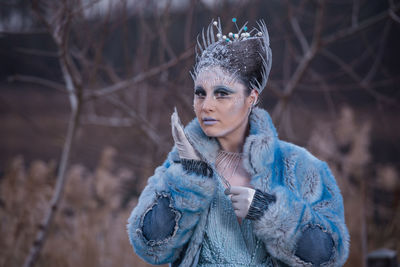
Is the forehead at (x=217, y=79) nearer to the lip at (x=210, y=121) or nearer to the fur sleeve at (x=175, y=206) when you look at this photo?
the lip at (x=210, y=121)

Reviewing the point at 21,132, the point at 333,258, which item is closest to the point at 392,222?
the point at 333,258

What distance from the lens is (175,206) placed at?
1.38 m

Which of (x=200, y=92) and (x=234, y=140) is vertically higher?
(x=200, y=92)

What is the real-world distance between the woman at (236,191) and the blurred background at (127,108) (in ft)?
3.08

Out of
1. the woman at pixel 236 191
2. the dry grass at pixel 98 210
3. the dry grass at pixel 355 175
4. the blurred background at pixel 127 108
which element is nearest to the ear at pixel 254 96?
the woman at pixel 236 191

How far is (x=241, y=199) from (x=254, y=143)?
22cm

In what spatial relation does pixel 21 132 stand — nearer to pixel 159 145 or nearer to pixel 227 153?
pixel 159 145

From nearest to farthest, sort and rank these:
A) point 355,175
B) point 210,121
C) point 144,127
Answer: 1. point 210,121
2. point 144,127
3. point 355,175

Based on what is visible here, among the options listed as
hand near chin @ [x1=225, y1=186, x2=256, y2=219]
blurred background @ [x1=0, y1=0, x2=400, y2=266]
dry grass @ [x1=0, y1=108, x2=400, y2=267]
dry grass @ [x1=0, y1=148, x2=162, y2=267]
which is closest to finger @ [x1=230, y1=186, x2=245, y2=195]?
hand near chin @ [x1=225, y1=186, x2=256, y2=219]

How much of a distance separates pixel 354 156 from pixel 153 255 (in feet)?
8.95

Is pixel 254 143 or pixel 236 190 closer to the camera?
pixel 236 190

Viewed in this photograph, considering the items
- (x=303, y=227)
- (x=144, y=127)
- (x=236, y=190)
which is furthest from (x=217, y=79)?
(x=144, y=127)

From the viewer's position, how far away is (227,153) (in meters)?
1.51

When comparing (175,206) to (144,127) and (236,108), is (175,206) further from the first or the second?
(144,127)
